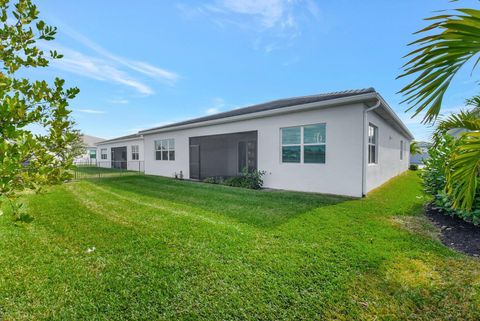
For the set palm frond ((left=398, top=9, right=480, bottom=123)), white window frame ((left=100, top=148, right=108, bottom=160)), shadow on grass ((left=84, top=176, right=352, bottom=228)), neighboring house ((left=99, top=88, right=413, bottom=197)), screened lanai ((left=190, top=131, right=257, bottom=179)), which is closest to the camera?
palm frond ((left=398, top=9, right=480, bottom=123))

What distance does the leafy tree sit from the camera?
1641 mm

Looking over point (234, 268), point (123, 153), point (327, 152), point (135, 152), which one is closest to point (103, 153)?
point (123, 153)

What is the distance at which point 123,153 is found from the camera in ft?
83.8

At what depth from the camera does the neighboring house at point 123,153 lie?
22.1m

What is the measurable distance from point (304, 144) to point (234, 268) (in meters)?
6.57

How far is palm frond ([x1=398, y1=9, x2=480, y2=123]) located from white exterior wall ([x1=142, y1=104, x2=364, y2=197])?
5573mm

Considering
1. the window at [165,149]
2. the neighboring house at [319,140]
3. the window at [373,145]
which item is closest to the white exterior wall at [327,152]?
the neighboring house at [319,140]

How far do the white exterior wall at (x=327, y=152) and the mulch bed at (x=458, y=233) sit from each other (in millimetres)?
2454

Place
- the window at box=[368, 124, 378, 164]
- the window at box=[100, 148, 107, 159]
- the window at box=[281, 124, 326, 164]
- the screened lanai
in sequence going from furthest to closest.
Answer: the window at box=[100, 148, 107, 159] < the screened lanai < the window at box=[368, 124, 378, 164] < the window at box=[281, 124, 326, 164]

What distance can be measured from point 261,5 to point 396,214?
7504 millimetres

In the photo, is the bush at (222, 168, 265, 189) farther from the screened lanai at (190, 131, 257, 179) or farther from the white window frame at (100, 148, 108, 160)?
the white window frame at (100, 148, 108, 160)

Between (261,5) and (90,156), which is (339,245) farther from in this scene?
(90,156)

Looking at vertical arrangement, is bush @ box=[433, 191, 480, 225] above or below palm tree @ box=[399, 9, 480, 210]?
below

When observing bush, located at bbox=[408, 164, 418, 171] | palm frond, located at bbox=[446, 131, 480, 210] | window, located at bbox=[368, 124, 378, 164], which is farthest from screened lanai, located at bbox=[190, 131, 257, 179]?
bush, located at bbox=[408, 164, 418, 171]
